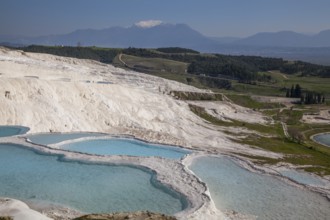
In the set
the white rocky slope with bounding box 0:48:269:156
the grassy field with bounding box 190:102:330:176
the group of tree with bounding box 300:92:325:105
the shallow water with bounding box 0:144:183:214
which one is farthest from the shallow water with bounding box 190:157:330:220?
the group of tree with bounding box 300:92:325:105

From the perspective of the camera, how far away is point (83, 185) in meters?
27.7

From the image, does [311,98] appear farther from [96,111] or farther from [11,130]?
[11,130]

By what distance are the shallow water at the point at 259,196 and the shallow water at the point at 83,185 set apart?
4285 millimetres

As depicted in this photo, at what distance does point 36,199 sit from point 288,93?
127 m

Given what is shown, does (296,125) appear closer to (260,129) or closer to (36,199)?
(260,129)

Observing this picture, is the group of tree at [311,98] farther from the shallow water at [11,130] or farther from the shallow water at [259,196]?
the shallow water at [11,130]

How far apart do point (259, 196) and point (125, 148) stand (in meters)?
16.9

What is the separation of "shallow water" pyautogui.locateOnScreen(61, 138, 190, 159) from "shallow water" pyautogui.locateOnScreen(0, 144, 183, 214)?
6.20 meters

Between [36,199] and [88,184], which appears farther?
[88,184]

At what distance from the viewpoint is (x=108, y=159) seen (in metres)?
33.6

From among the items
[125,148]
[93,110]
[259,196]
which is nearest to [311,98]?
[93,110]

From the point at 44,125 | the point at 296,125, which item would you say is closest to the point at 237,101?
the point at 296,125

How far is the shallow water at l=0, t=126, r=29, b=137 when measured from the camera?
1635 inches

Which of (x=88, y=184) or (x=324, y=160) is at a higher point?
(x=88, y=184)
